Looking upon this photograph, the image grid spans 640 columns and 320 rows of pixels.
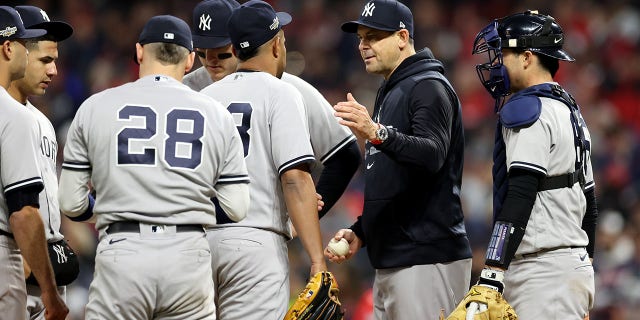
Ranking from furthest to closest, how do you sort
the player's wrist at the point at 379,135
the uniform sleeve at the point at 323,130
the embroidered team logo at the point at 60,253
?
the uniform sleeve at the point at 323,130, the embroidered team logo at the point at 60,253, the player's wrist at the point at 379,135

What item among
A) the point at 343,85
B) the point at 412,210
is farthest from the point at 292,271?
the point at 412,210

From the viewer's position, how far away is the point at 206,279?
4.10m

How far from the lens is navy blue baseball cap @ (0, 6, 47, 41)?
15.1 feet

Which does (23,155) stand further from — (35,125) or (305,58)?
(305,58)

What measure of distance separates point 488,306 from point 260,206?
1.11 meters

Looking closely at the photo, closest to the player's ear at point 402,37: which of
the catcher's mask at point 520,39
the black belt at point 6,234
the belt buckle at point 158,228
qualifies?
the catcher's mask at point 520,39

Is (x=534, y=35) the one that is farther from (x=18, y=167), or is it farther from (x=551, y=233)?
(x=18, y=167)

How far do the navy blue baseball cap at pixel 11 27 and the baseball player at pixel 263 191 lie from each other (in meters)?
0.91

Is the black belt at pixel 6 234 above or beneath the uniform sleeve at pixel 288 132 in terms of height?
beneath

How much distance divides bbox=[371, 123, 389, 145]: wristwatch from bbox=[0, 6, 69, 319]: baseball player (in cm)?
147

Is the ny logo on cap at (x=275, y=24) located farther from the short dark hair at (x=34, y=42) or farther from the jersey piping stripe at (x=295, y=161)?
the short dark hair at (x=34, y=42)

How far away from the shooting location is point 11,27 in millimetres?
4629

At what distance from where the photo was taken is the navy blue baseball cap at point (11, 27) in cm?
461

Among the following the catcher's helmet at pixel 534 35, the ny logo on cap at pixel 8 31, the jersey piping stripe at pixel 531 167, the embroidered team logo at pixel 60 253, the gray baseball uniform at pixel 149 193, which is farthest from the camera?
the embroidered team logo at pixel 60 253
